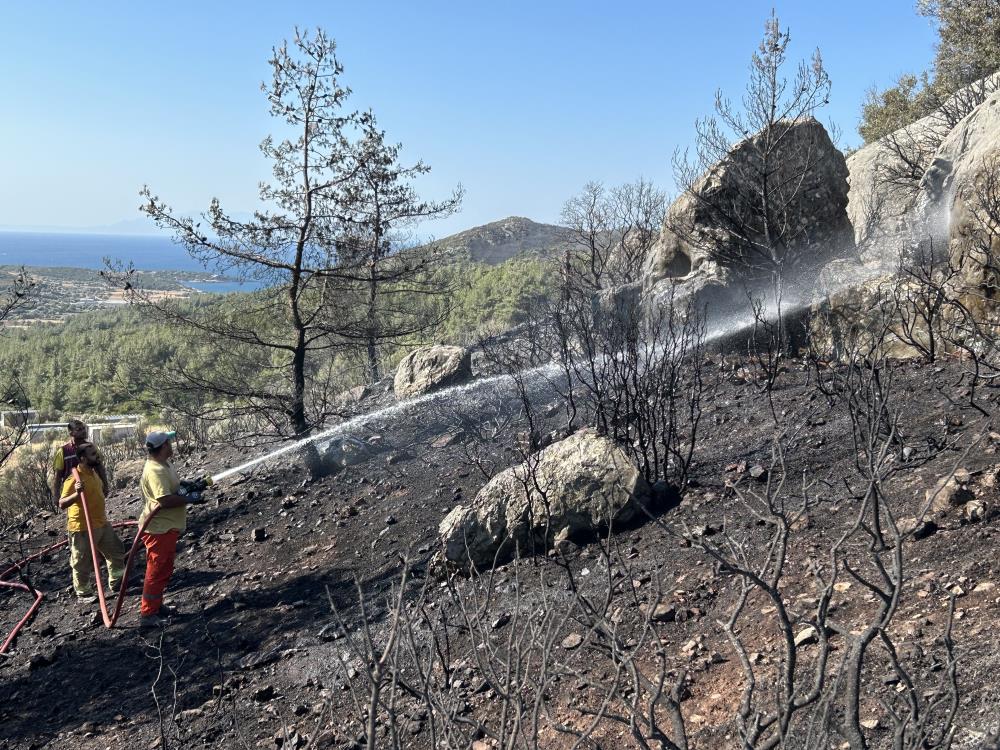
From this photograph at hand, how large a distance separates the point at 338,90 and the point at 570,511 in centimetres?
618

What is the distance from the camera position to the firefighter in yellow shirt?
6.48 metres

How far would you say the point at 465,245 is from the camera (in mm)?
47719

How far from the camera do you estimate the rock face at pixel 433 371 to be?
1139cm

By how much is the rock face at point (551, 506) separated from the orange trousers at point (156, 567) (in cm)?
222

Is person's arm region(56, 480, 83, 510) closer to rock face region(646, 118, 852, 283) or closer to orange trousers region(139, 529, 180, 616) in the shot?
orange trousers region(139, 529, 180, 616)

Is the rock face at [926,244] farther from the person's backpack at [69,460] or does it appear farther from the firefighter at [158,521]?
the person's backpack at [69,460]

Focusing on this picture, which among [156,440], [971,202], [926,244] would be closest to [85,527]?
[156,440]

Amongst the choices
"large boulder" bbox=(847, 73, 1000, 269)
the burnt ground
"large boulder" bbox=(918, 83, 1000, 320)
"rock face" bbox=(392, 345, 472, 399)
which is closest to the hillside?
"large boulder" bbox=(847, 73, 1000, 269)

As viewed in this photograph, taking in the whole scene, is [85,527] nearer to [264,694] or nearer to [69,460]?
[69,460]

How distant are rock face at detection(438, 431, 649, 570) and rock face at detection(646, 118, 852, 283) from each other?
6089 mm

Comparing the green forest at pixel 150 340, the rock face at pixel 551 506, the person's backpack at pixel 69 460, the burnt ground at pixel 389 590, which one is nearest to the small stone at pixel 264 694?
the burnt ground at pixel 389 590

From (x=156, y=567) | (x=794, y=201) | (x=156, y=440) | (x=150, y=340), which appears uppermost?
(x=794, y=201)

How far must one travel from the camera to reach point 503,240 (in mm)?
49062

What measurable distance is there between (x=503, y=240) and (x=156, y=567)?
1749 inches
